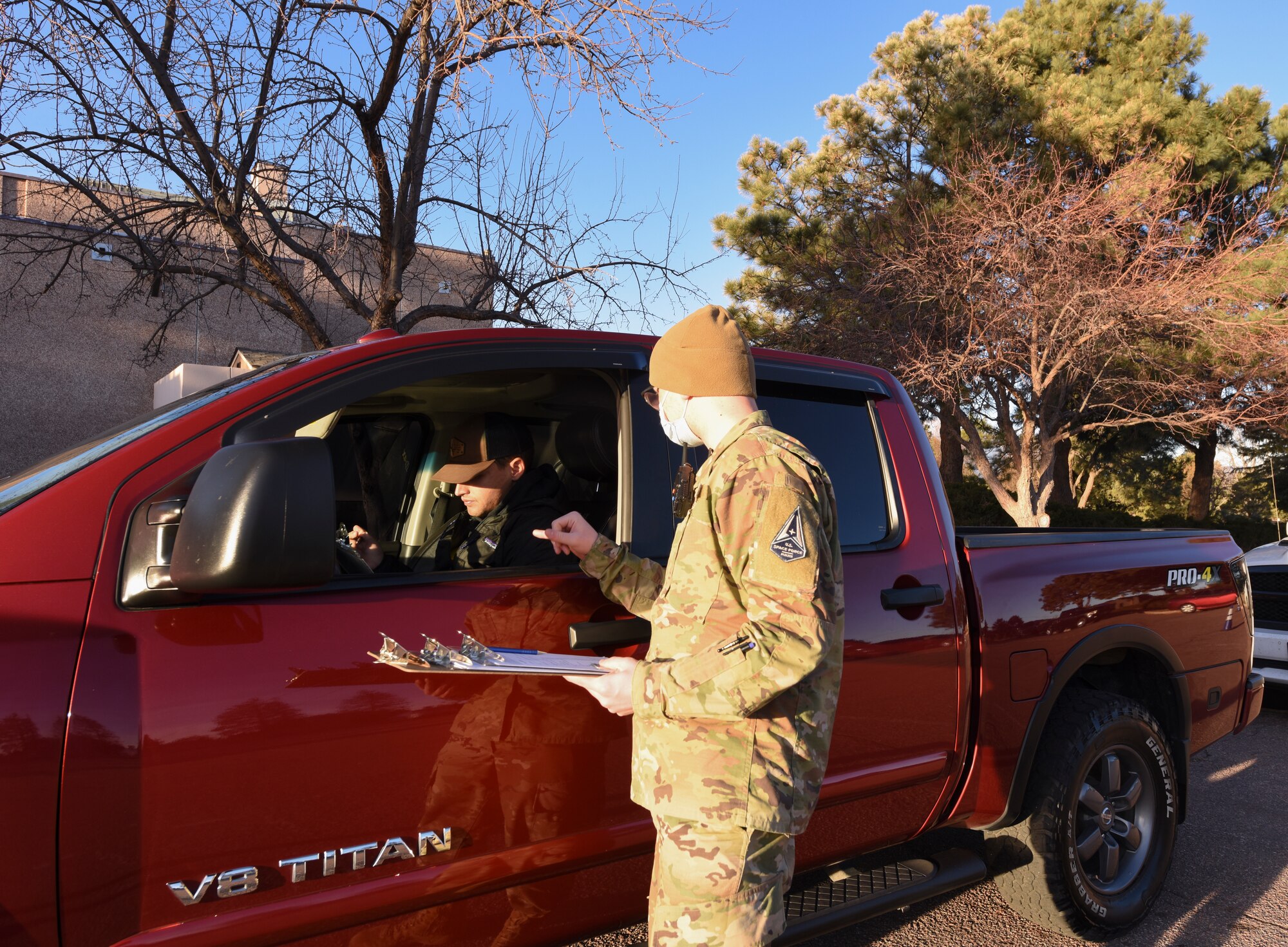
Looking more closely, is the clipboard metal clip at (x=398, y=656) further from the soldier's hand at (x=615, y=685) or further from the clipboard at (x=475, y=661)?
the soldier's hand at (x=615, y=685)

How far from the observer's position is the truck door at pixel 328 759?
67.0 inches

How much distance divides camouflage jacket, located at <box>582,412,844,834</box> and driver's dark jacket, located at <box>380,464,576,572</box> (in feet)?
1.97

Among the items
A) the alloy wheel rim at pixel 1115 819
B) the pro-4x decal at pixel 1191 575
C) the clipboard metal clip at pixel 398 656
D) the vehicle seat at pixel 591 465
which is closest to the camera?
the clipboard metal clip at pixel 398 656

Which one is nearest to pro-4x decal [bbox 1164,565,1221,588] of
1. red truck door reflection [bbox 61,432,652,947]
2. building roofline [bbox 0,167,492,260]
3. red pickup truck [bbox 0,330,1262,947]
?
red pickup truck [bbox 0,330,1262,947]

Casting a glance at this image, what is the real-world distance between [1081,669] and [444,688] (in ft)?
8.48

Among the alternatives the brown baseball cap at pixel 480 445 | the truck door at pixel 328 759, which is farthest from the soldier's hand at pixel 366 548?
the truck door at pixel 328 759

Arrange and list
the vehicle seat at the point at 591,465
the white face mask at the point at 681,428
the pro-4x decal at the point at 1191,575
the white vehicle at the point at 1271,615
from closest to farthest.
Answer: the white face mask at the point at 681,428 → the vehicle seat at the point at 591,465 → the pro-4x decal at the point at 1191,575 → the white vehicle at the point at 1271,615

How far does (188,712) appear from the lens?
5.76ft

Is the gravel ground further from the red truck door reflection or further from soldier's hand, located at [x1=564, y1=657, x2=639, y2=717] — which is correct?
soldier's hand, located at [x1=564, y1=657, x2=639, y2=717]

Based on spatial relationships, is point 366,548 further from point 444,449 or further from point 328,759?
point 328,759

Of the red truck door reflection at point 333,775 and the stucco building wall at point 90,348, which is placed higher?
the stucco building wall at point 90,348

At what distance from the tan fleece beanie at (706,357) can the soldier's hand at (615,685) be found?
548 millimetres

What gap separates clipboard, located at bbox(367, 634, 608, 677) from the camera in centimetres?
189

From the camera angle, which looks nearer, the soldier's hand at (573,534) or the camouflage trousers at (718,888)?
the camouflage trousers at (718,888)
